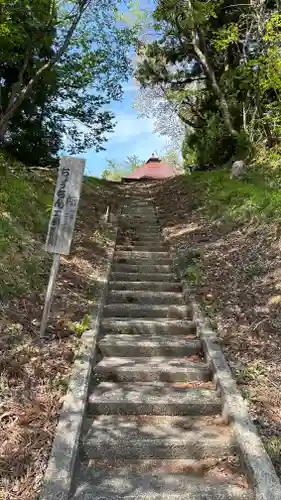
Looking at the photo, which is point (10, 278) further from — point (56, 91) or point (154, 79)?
point (154, 79)

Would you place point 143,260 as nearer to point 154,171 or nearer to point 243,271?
point 243,271

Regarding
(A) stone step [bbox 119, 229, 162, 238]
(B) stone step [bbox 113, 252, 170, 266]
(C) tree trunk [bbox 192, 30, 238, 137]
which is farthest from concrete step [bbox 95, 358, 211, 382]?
(C) tree trunk [bbox 192, 30, 238, 137]

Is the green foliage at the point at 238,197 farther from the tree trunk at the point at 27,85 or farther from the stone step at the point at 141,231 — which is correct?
the tree trunk at the point at 27,85

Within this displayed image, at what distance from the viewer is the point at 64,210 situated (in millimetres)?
4754

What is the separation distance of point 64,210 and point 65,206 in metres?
0.05

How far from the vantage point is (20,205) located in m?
7.22

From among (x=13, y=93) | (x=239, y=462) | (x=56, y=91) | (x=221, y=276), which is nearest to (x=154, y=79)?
(x=56, y=91)

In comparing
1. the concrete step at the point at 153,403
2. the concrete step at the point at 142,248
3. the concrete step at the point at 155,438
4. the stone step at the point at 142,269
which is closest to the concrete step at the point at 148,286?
the stone step at the point at 142,269

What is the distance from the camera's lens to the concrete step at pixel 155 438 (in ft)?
11.2

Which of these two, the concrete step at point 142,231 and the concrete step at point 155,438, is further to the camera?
the concrete step at point 142,231

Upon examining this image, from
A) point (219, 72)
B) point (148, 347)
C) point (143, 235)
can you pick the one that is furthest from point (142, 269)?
point (219, 72)

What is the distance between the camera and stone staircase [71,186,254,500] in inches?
121

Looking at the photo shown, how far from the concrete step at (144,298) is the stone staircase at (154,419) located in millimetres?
78

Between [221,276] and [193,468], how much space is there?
3.34 m
